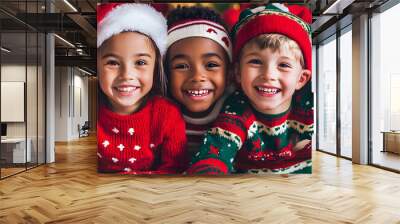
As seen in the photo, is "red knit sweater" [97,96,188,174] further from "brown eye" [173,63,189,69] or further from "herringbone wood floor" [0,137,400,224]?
"brown eye" [173,63,189,69]

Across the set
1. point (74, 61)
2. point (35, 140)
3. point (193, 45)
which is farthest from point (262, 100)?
point (74, 61)

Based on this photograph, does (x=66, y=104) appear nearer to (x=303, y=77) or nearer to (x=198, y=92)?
(x=198, y=92)

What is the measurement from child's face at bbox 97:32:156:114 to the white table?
2.06 m

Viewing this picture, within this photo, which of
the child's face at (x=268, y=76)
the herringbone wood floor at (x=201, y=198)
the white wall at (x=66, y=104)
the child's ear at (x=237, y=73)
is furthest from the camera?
the white wall at (x=66, y=104)

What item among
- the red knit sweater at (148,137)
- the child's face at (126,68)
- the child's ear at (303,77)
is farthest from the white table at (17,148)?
the child's ear at (303,77)

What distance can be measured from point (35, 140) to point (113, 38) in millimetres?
2931

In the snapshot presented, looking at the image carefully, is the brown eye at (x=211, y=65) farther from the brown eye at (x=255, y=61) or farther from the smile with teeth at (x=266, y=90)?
the smile with teeth at (x=266, y=90)

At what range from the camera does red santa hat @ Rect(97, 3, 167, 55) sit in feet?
20.9

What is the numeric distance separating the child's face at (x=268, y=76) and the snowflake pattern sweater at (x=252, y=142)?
165mm

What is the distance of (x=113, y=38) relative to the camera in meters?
6.36

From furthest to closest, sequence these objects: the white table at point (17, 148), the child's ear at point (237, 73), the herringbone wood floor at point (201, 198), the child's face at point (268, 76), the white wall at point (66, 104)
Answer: the white wall at point (66, 104)
the white table at point (17, 148)
the child's ear at point (237, 73)
the child's face at point (268, 76)
the herringbone wood floor at point (201, 198)

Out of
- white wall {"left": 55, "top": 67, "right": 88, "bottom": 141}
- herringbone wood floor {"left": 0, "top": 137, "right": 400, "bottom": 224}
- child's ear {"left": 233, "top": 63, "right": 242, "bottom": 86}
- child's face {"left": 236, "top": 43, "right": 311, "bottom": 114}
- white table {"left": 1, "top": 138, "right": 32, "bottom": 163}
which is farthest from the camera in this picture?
white wall {"left": 55, "top": 67, "right": 88, "bottom": 141}

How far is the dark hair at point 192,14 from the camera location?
6406 mm

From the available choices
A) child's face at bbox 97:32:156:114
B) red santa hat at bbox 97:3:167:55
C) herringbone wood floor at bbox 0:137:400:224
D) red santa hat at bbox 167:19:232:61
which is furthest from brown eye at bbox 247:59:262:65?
herringbone wood floor at bbox 0:137:400:224
